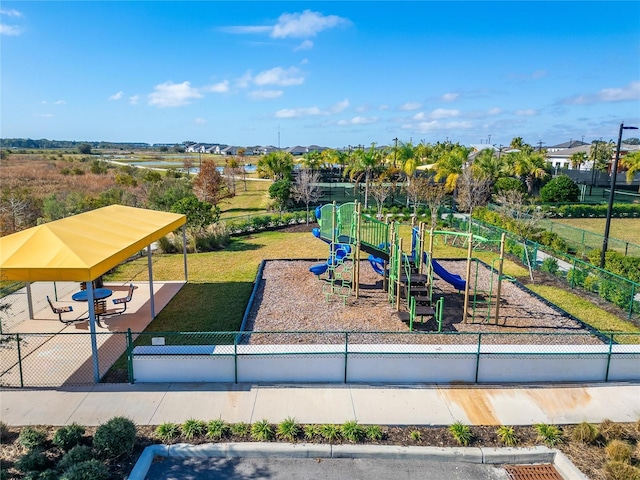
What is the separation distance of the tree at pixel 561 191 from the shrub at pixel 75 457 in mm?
35655

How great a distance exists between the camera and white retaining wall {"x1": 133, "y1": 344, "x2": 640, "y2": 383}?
8.79 metres

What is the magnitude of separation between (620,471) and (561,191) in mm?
32111

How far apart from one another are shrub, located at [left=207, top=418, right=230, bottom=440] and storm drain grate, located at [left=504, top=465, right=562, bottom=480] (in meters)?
4.33

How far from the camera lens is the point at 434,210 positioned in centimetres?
2605

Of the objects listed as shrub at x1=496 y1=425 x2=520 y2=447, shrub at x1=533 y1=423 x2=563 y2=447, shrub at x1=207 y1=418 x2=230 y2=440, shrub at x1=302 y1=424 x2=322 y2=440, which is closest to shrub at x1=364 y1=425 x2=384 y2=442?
shrub at x1=302 y1=424 x2=322 y2=440

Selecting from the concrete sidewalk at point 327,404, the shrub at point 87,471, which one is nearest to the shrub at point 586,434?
the concrete sidewalk at point 327,404

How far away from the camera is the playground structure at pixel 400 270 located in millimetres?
12125

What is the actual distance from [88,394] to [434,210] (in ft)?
69.6

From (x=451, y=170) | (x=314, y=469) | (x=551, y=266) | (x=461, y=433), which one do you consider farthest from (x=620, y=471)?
(x=451, y=170)

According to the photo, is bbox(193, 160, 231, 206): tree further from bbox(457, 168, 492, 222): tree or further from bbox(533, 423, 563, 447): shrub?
bbox(533, 423, 563, 447): shrub

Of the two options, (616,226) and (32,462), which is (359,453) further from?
(616,226)

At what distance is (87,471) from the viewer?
591 centimetres

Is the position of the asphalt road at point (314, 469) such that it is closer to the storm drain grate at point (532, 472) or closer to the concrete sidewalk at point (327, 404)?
the storm drain grate at point (532, 472)

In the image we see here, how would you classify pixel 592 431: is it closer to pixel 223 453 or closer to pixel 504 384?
pixel 504 384
